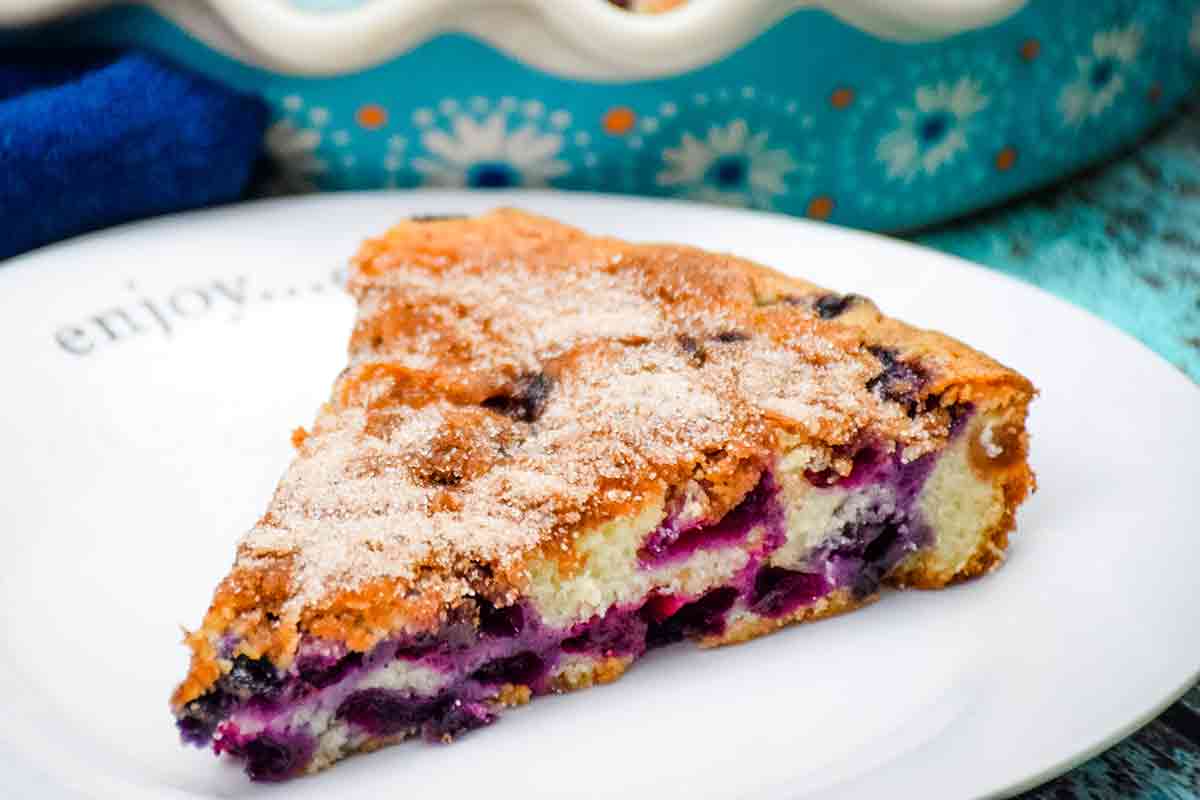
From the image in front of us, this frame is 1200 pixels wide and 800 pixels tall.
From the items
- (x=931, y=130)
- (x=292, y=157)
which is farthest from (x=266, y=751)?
(x=931, y=130)

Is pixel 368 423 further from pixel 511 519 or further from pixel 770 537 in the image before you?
pixel 770 537

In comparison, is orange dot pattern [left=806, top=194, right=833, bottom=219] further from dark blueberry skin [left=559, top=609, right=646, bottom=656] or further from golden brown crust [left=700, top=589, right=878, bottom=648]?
dark blueberry skin [left=559, top=609, right=646, bottom=656]

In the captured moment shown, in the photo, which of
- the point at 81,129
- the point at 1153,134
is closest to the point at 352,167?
the point at 81,129

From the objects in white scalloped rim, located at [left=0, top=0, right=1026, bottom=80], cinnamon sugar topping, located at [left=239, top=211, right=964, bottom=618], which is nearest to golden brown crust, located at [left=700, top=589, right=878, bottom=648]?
cinnamon sugar topping, located at [left=239, top=211, right=964, bottom=618]

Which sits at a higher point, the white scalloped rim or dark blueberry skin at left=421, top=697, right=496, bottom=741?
the white scalloped rim

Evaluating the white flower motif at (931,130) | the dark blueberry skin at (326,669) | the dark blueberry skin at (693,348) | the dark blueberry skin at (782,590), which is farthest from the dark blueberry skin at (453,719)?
the white flower motif at (931,130)

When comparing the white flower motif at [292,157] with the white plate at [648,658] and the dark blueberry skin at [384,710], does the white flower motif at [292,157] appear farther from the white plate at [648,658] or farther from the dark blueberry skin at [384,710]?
the dark blueberry skin at [384,710]

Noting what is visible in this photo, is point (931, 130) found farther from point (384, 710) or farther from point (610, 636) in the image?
point (384, 710)
